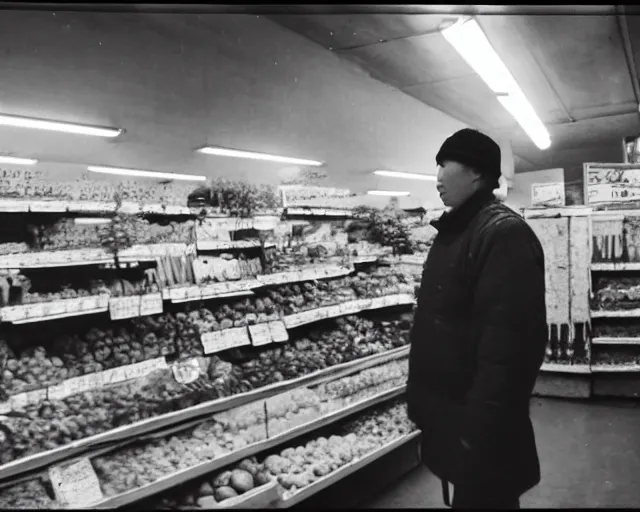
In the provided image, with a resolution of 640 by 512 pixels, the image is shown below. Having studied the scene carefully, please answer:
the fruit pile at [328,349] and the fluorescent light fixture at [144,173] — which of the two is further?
the fluorescent light fixture at [144,173]

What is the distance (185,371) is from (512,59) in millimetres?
6202

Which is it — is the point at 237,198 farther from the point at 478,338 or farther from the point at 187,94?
the point at 478,338

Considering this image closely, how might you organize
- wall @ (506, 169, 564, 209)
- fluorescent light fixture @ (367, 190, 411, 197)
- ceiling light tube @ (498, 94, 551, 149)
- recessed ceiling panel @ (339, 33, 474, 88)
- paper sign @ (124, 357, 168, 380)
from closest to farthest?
1. paper sign @ (124, 357, 168, 380)
2. recessed ceiling panel @ (339, 33, 474, 88)
3. ceiling light tube @ (498, 94, 551, 149)
4. fluorescent light fixture @ (367, 190, 411, 197)
5. wall @ (506, 169, 564, 209)

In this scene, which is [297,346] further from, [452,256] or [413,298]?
[452,256]

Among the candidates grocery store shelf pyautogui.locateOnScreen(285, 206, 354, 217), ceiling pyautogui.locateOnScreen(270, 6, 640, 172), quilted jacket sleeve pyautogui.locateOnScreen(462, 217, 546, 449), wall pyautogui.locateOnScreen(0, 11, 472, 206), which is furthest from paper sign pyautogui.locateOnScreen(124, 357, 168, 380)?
ceiling pyautogui.locateOnScreen(270, 6, 640, 172)

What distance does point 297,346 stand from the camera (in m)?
4.29

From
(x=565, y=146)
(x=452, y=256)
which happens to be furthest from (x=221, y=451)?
(x=565, y=146)

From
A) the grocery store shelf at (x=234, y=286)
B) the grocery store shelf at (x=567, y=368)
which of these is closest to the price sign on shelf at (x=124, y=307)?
the grocery store shelf at (x=234, y=286)

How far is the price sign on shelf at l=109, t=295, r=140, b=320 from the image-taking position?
2.98m

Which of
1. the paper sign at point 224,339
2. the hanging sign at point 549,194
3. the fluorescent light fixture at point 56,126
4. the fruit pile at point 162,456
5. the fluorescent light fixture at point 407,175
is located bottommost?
the fruit pile at point 162,456

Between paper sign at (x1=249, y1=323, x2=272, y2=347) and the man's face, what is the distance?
2035 mm

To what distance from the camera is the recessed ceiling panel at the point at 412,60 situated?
625 centimetres

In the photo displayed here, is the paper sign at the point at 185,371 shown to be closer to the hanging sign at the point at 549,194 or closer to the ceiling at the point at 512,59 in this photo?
the ceiling at the point at 512,59

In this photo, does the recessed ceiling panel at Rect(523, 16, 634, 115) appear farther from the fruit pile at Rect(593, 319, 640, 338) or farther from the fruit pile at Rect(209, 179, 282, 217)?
the fruit pile at Rect(209, 179, 282, 217)
